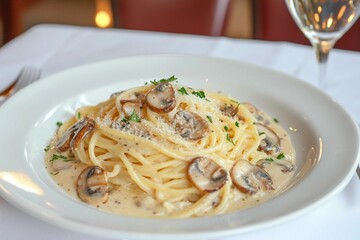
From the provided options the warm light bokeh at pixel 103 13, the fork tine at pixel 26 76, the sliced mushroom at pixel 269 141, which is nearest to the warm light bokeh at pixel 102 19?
the warm light bokeh at pixel 103 13

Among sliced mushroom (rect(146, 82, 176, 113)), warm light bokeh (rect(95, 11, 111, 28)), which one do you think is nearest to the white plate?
sliced mushroom (rect(146, 82, 176, 113))

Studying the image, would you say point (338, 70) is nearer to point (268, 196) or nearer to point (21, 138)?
point (268, 196)

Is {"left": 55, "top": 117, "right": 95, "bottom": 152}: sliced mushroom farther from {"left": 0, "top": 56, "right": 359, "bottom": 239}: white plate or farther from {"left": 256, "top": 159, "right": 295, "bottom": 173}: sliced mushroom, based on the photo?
{"left": 256, "top": 159, "right": 295, "bottom": 173}: sliced mushroom

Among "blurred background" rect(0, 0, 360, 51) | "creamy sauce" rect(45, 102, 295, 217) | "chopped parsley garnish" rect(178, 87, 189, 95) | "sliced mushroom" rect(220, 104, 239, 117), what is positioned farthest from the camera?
Result: "blurred background" rect(0, 0, 360, 51)

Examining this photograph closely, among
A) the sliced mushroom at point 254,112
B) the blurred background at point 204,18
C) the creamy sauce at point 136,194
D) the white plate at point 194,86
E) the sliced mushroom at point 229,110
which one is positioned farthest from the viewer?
the blurred background at point 204,18

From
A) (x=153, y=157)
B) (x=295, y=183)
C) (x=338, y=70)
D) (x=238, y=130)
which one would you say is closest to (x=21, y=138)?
(x=153, y=157)

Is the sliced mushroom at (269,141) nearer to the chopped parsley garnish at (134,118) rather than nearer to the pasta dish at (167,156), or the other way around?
the pasta dish at (167,156)
